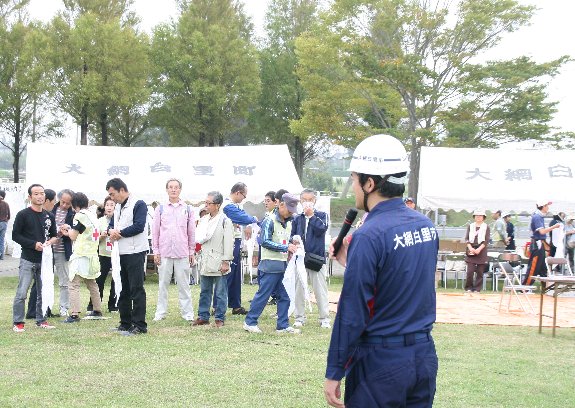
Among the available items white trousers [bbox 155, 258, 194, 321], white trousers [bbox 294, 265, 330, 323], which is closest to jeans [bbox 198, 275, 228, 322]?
white trousers [bbox 155, 258, 194, 321]

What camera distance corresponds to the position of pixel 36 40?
31.8 metres

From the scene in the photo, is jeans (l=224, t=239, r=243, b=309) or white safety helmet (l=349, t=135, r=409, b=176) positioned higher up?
white safety helmet (l=349, t=135, r=409, b=176)

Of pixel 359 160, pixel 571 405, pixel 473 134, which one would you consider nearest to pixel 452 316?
pixel 571 405

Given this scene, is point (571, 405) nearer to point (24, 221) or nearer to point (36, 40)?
point (24, 221)

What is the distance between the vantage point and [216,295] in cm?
1031

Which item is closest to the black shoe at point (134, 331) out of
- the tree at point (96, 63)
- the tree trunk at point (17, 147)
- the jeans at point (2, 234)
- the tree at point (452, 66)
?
the jeans at point (2, 234)

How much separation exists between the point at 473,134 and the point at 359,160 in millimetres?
25062

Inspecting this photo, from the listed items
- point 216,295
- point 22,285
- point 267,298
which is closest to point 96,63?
point 216,295

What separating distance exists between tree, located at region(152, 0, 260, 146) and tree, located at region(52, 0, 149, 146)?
214 centimetres

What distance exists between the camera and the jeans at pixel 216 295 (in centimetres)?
1028

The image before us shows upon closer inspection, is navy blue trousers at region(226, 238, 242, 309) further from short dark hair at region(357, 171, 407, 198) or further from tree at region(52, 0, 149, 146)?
tree at region(52, 0, 149, 146)

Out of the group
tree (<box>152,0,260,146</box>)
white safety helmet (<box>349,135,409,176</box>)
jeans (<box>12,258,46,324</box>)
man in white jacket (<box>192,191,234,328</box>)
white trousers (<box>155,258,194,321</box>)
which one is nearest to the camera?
white safety helmet (<box>349,135,409,176</box>)

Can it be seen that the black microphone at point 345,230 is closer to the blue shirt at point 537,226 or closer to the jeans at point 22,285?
the jeans at point 22,285

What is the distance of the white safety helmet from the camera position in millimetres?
3564
